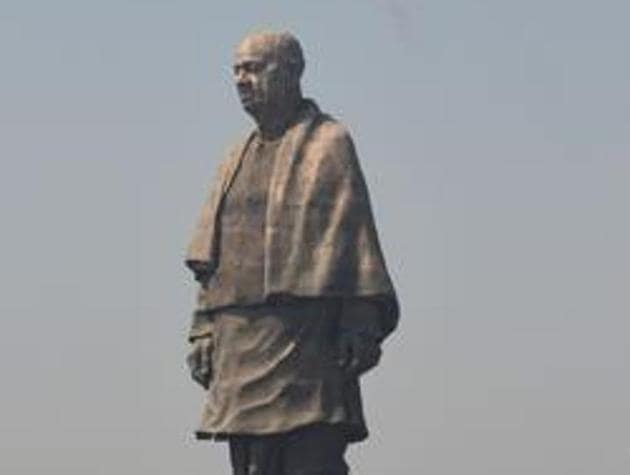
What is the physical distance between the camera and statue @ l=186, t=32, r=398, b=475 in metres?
14.9

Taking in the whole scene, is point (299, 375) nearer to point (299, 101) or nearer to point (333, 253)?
point (333, 253)

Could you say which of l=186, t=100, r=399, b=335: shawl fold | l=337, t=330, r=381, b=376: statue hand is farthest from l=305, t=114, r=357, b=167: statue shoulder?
l=337, t=330, r=381, b=376: statue hand

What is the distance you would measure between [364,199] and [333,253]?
0.54 meters

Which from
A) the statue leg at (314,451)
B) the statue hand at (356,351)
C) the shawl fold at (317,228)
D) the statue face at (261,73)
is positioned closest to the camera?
the statue leg at (314,451)

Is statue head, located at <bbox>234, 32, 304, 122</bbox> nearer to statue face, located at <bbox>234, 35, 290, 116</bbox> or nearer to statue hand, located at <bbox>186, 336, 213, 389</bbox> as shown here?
statue face, located at <bbox>234, 35, 290, 116</bbox>

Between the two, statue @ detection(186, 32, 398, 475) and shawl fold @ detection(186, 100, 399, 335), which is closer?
statue @ detection(186, 32, 398, 475)

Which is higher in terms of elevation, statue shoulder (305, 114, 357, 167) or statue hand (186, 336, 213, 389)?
statue shoulder (305, 114, 357, 167)

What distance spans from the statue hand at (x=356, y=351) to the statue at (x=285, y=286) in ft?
0.03

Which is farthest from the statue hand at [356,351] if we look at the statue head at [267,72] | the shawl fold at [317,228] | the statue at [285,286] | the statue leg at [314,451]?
the statue head at [267,72]

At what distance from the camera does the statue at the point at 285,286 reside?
14.9 metres

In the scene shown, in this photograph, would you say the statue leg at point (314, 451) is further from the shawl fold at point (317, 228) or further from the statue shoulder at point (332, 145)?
the statue shoulder at point (332, 145)

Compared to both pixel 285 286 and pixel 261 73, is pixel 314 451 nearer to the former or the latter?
pixel 285 286

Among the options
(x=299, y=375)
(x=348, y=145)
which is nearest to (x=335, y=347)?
(x=299, y=375)

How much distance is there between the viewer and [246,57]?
15.5 meters
